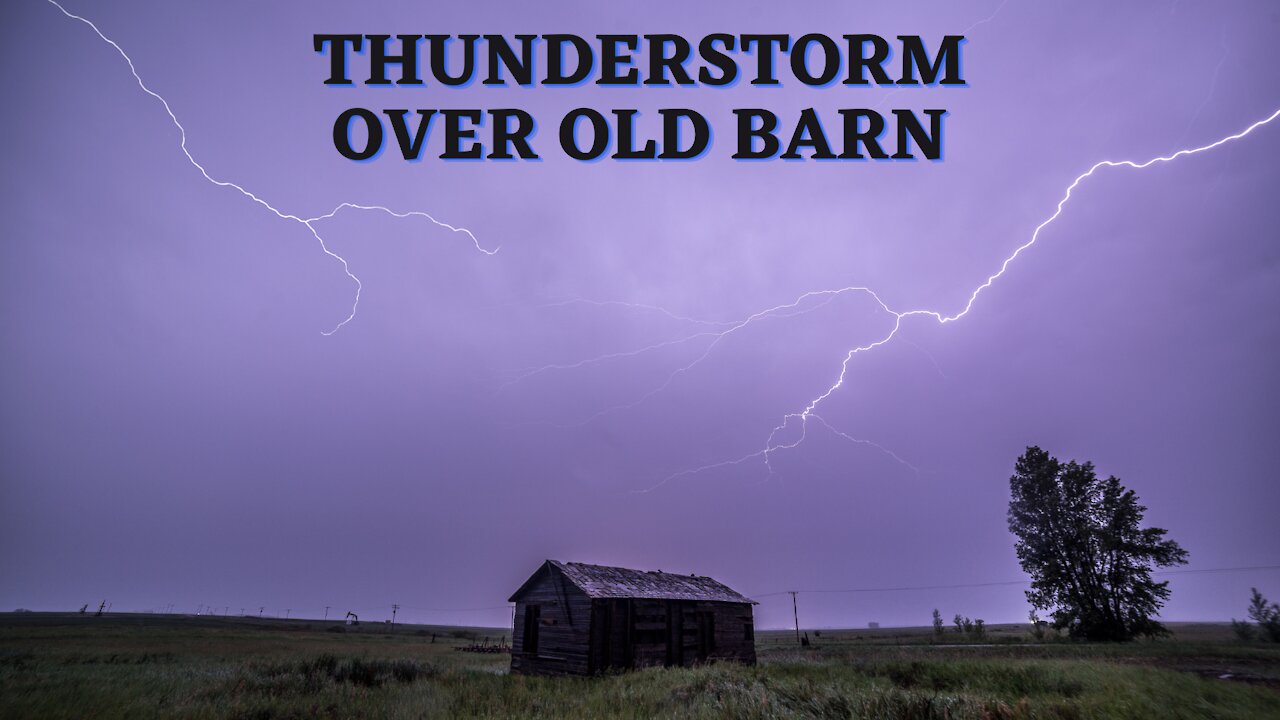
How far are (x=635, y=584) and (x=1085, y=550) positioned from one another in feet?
96.9

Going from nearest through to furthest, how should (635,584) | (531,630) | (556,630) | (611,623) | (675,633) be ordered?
(611,623) < (556,630) < (531,630) < (675,633) < (635,584)

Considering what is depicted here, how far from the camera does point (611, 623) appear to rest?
21.3m

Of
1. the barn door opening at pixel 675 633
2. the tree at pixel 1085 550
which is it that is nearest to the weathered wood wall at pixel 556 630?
the barn door opening at pixel 675 633

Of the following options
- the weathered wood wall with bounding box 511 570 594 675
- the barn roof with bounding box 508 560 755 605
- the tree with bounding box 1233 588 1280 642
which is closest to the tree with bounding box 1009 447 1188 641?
the tree with bounding box 1233 588 1280 642

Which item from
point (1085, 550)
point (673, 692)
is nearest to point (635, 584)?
point (673, 692)

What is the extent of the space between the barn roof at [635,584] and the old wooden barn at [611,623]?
54 millimetres

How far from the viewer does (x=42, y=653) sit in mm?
24250

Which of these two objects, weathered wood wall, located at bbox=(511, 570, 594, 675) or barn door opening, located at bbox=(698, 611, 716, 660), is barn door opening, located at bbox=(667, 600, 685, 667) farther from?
weathered wood wall, located at bbox=(511, 570, 594, 675)

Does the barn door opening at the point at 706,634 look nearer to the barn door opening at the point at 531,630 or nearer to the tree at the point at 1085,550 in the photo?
the barn door opening at the point at 531,630

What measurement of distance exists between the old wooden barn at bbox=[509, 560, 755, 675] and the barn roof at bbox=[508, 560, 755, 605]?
54 millimetres

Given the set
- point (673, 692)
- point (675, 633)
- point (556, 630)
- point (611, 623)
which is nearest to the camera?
point (673, 692)

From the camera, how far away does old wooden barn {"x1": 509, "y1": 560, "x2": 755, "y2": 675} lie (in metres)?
21.0

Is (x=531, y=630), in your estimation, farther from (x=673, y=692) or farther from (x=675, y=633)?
(x=673, y=692)

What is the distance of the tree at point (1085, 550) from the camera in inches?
1243
